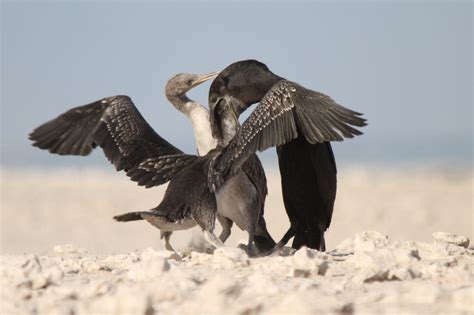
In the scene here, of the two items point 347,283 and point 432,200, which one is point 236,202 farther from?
point 432,200

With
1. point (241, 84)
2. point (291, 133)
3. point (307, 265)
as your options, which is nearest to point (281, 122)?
point (291, 133)

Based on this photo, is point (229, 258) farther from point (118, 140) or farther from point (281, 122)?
point (118, 140)

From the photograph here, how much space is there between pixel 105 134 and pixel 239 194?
56.3 inches

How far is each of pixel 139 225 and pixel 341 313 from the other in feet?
35.4

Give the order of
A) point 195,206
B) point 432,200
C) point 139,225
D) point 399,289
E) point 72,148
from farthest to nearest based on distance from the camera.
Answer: point 432,200 < point 139,225 < point 72,148 < point 195,206 < point 399,289

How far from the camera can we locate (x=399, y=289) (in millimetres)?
5840

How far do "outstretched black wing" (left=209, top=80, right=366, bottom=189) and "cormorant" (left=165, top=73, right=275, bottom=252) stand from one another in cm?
26

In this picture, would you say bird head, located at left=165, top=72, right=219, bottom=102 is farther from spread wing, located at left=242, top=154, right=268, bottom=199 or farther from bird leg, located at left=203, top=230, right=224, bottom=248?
bird leg, located at left=203, top=230, right=224, bottom=248

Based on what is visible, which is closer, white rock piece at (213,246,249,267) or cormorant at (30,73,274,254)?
white rock piece at (213,246,249,267)

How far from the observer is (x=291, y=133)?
802cm

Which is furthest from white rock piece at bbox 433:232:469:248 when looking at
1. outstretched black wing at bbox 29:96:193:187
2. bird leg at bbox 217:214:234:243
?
outstretched black wing at bbox 29:96:193:187

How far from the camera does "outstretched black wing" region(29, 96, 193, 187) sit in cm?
891

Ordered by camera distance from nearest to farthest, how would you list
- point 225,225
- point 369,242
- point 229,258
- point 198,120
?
point 229,258 → point 369,242 → point 225,225 → point 198,120

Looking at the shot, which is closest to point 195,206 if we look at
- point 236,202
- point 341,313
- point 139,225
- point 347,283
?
point 236,202
